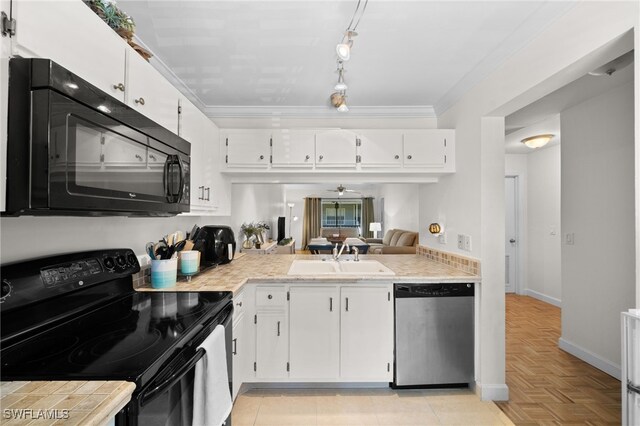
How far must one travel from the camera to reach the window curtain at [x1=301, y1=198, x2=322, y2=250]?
1104 cm

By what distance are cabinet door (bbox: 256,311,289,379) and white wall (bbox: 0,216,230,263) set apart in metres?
0.96

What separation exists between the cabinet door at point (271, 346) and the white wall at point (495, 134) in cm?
144

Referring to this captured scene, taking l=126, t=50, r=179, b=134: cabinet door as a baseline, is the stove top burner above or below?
below

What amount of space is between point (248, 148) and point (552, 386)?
309cm

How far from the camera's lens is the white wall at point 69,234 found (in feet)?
3.76

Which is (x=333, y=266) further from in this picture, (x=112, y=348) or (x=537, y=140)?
(x=537, y=140)

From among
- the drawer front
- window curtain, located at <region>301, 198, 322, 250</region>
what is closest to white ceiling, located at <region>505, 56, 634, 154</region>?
the drawer front

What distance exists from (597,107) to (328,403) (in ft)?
10.9

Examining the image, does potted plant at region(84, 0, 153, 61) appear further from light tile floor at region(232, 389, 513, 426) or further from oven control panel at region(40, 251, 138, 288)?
light tile floor at region(232, 389, 513, 426)

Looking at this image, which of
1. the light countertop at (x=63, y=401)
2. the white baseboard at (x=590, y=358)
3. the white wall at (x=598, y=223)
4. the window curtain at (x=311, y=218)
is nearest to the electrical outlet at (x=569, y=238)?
the white wall at (x=598, y=223)

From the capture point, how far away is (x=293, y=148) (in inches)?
106

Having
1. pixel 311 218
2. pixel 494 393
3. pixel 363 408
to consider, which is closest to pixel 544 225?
pixel 494 393

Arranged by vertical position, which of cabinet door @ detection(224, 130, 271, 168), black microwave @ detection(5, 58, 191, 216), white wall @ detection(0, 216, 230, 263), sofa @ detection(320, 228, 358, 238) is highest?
cabinet door @ detection(224, 130, 271, 168)

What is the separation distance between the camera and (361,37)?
1.80 meters
